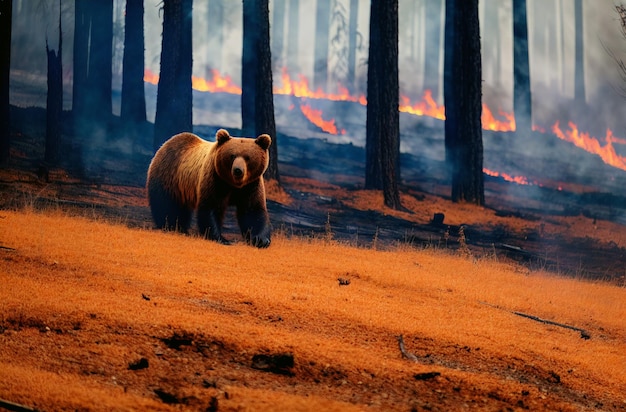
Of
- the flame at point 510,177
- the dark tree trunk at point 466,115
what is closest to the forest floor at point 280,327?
the dark tree trunk at point 466,115

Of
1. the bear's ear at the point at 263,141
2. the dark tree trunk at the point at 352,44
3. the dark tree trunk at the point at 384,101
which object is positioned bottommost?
the bear's ear at the point at 263,141

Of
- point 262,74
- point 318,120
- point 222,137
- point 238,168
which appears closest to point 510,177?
point 318,120

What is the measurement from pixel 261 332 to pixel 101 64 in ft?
54.1

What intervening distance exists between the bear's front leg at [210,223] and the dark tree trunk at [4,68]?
6.71 meters

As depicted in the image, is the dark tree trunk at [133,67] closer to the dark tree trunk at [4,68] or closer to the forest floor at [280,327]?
the dark tree trunk at [4,68]

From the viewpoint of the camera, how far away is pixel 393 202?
16.8 metres

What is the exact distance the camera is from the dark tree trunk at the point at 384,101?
679 inches

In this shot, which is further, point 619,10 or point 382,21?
point 382,21

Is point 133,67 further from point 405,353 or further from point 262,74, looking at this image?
point 405,353

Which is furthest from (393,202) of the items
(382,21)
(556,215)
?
(556,215)

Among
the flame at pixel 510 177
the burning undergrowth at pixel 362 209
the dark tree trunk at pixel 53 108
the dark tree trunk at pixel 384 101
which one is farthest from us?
the flame at pixel 510 177

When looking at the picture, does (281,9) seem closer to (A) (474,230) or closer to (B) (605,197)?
(B) (605,197)

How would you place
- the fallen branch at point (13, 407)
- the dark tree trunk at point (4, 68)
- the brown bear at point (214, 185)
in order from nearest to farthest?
the fallen branch at point (13, 407), the brown bear at point (214, 185), the dark tree trunk at point (4, 68)

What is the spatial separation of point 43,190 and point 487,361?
974cm
